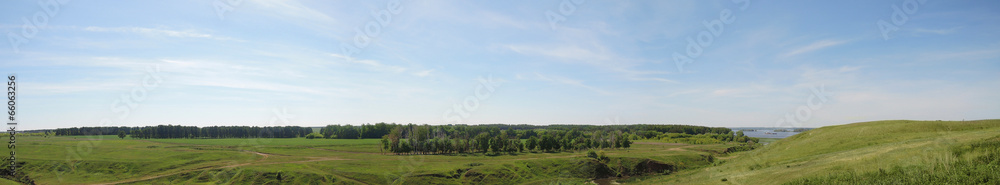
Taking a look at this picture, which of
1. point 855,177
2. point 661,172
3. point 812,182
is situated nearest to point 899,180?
point 855,177

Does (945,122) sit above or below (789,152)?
above

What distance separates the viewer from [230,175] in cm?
7512

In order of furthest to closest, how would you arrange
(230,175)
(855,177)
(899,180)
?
(230,175)
(855,177)
(899,180)

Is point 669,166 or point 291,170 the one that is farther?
point 669,166

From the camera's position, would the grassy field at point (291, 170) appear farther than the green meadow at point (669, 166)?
Yes

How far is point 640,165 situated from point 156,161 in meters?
117

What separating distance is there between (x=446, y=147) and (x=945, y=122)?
113482 millimetres

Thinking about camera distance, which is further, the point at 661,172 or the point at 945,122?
the point at 661,172

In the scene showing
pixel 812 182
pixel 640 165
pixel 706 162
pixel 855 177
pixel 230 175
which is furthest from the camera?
pixel 706 162

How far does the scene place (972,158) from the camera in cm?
2133

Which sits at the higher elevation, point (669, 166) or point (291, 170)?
point (291, 170)

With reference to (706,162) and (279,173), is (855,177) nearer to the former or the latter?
(279,173)

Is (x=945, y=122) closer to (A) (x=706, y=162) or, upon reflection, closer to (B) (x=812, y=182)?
(B) (x=812, y=182)

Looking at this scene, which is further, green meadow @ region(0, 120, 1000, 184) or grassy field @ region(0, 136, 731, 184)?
grassy field @ region(0, 136, 731, 184)
